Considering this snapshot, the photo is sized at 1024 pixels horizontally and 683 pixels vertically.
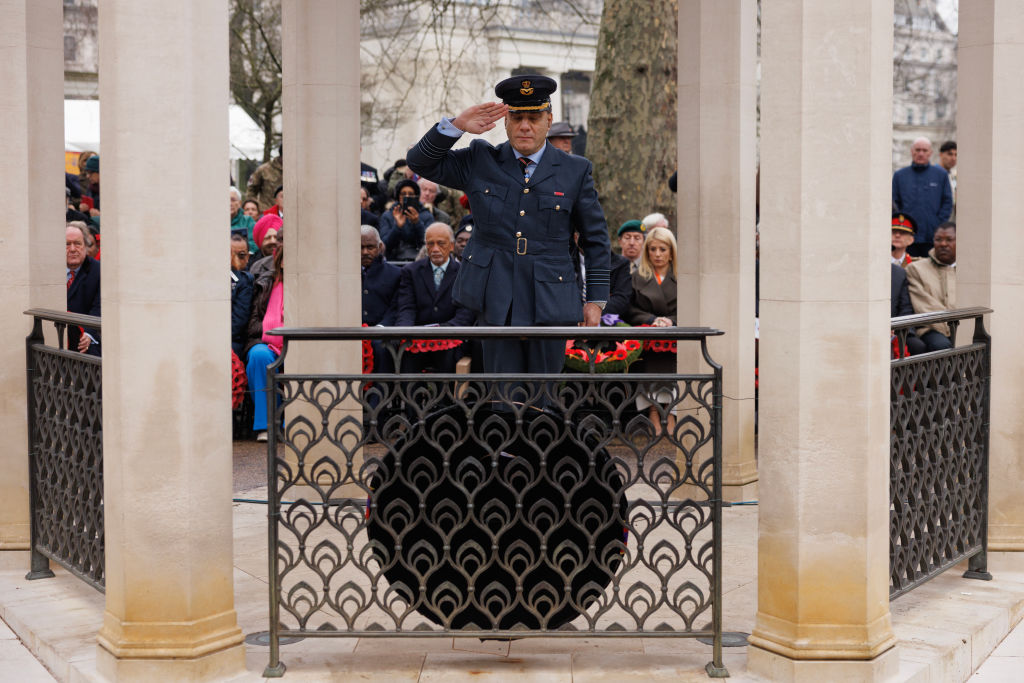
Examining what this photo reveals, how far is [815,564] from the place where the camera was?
17.9 feet

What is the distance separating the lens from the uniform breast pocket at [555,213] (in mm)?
6723

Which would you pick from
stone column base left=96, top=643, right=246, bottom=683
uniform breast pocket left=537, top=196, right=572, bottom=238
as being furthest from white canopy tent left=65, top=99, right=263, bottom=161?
stone column base left=96, top=643, right=246, bottom=683

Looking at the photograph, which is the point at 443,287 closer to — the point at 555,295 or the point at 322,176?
the point at 322,176

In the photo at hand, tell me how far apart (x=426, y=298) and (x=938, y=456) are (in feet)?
18.7

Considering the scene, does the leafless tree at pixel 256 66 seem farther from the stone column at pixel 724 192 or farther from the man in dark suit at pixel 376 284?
the stone column at pixel 724 192

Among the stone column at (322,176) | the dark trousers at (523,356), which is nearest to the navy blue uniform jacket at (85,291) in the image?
the stone column at (322,176)

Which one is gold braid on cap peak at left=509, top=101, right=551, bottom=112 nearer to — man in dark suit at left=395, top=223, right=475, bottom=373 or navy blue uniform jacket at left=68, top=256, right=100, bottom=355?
navy blue uniform jacket at left=68, top=256, right=100, bottom=355

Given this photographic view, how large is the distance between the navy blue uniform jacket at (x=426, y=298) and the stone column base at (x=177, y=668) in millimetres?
6229

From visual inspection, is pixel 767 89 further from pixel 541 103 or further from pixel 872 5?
pixel 541 103

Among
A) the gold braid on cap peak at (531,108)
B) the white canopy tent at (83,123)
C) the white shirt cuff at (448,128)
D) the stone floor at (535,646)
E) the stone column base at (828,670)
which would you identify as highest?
the white canopy tent at (83,123)

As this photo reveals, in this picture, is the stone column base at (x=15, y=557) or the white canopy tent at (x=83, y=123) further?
the white canopy tent at (x=83, y=123)

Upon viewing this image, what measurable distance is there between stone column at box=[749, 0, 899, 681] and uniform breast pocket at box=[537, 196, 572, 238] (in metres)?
1.41

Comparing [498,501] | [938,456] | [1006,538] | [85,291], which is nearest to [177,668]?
[498,501]

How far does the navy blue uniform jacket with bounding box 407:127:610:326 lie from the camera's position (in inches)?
265
